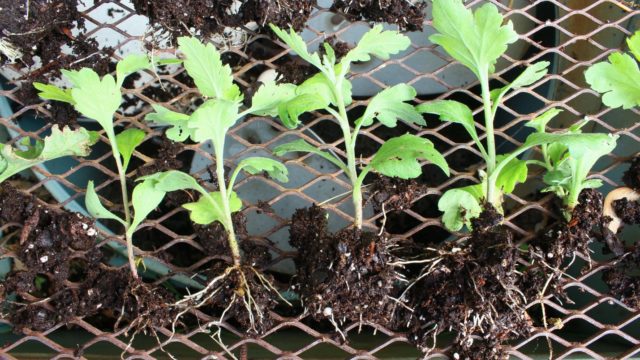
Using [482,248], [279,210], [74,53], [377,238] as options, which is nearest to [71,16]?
[74,53]

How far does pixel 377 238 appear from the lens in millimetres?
968

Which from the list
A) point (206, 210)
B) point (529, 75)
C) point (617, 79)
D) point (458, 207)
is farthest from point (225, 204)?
point (617, 79)

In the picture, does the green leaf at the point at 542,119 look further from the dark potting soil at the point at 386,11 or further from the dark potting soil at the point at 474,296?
the dark potting soil at the point at 386,11

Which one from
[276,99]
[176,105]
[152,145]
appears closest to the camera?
[276,99]

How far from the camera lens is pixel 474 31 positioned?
902mm

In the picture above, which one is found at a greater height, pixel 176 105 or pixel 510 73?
pixel 176 105

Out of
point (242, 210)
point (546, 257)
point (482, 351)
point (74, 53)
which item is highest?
point (74, 53)

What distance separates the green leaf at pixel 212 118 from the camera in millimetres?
831

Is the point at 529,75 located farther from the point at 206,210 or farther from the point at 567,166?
the point at 206,210

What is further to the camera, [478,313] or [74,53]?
[74,53]

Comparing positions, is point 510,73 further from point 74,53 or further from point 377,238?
point 74,53

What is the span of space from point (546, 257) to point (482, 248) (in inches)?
5.9

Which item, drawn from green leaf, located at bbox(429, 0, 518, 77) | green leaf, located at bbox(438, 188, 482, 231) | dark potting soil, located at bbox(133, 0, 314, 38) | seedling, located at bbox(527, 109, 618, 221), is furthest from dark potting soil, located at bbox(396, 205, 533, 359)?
dark potting soil, located at bbox(133, 0, 314, 38)

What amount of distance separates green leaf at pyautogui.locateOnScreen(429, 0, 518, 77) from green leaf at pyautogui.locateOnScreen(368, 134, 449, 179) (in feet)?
0.52
